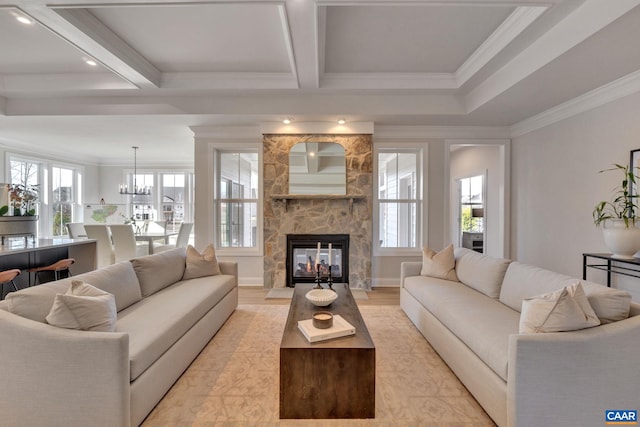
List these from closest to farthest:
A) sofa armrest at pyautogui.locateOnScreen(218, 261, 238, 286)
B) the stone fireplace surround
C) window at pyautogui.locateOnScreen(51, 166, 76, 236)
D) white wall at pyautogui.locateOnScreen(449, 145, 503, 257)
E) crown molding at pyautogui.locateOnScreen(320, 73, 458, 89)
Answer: sofa armrest at pyautogui.locateOnScreen(218, 261, 238, 286) → crown molding at pyautogui.locateOnScreen(320, 73, 458, 89) → the stone fireplace surround → white wall at pyautogui.locateOnScreen(449, 145, 503, 257) → window at pyautogui.locateOnScreen(51, 166, 76, 236)

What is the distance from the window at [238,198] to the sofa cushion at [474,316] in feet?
9.98

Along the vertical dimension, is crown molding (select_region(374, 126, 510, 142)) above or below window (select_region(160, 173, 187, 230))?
above

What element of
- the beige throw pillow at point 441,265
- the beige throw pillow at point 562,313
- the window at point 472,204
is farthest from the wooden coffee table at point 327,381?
the window at point 472,204

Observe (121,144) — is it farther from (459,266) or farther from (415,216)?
(459,266)

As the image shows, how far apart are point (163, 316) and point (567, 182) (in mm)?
4882

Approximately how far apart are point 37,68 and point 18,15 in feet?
4.97

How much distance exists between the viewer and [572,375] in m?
1.58

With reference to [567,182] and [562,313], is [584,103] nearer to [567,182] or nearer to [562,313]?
[567,182]

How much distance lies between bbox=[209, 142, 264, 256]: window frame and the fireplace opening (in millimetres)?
593

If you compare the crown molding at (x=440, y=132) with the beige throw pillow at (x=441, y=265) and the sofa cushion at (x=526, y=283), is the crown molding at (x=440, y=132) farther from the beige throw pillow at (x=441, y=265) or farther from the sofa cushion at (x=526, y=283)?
the sofa cushion at (x=526, y=283)

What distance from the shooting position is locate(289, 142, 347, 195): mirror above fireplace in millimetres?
4863

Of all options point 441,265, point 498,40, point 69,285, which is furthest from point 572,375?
point 69,285

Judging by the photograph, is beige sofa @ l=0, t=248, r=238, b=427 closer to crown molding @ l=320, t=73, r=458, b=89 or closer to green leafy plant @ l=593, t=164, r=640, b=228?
crown molding @ l=320, t=73, r=458, b=89

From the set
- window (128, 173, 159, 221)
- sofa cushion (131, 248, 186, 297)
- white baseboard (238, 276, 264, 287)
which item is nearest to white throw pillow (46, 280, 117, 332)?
sofa cushion (131, 248, 186, 297)
